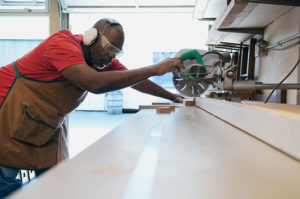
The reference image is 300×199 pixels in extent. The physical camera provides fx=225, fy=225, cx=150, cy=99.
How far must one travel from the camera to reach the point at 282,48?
1878 mm

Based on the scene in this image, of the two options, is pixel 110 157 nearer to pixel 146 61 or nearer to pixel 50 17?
pixel 50 17

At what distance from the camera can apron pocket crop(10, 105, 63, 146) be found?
1248 mm

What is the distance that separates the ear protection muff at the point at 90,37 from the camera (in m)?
1.34

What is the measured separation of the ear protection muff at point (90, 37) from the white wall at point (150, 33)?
549 centimetres

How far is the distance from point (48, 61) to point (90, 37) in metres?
0.30

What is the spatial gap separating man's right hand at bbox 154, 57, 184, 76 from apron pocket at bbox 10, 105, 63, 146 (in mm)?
681

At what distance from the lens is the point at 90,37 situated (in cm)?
135

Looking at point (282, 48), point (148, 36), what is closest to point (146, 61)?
point (148, 36)

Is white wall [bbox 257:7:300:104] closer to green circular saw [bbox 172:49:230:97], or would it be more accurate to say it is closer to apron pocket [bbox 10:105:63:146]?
green circular saw [bbox 172:49:230:97]

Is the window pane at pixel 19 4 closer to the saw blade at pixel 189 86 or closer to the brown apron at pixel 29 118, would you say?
the brown apron at pixel 29 118

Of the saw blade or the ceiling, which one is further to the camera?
the ceiling

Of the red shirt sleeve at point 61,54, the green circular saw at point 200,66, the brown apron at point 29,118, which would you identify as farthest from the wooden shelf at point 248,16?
the brown apron at point 29,118

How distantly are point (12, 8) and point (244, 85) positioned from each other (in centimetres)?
320

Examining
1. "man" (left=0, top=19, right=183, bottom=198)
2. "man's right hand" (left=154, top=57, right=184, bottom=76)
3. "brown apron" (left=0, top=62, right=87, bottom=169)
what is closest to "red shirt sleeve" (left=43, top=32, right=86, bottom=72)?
"man" (left=0, top=19, right=183, bottom=198)
